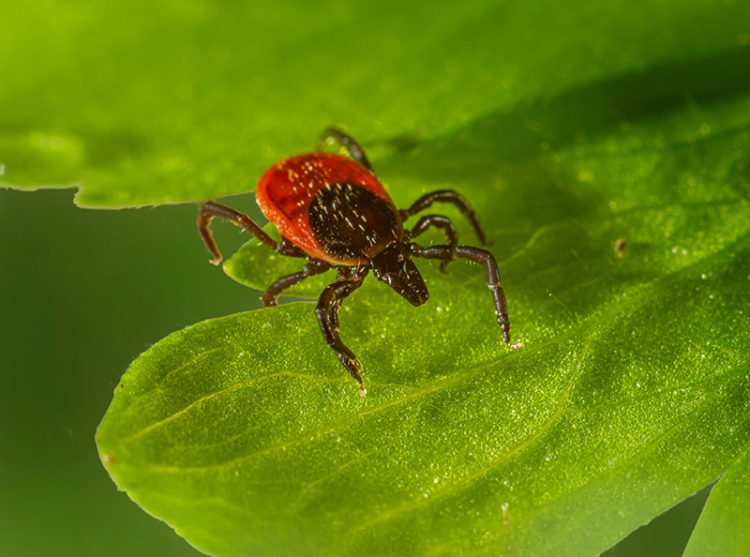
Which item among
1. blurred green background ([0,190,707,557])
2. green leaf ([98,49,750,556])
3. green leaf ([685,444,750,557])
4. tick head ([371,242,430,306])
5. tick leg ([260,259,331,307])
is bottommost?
green leaf ([685,444,750,557])

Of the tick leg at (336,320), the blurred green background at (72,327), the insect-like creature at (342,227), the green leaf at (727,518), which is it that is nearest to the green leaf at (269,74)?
the insect-like creature at (342,227)

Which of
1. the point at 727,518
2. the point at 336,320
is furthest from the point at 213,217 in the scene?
the point at 727,518

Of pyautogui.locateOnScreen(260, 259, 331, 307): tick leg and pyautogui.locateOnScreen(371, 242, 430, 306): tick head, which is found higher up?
pyautogui.locateOnScreen(260, 259, 331, 307): tick leg

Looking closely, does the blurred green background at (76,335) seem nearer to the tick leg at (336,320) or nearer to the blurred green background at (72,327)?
the blurred green background at (72,327)

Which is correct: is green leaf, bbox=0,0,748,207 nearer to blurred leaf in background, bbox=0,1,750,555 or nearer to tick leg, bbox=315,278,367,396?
blurred leaf in background, bbox=0,1,750,555

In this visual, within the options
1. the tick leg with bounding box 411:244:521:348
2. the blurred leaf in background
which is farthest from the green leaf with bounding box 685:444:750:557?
the tick leg with bounding box 411:244:521:348

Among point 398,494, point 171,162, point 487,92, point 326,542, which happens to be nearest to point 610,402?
point 398,494
